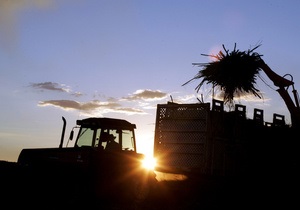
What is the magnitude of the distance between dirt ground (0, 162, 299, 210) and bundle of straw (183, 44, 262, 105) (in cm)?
411

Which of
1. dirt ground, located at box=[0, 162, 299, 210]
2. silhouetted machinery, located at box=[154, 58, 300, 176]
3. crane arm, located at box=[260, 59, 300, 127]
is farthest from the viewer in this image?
crane arm, located at box=[260, 59, 300, 127]

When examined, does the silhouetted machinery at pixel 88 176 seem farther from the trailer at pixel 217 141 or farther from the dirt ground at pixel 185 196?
the trailer at pixel 217 141

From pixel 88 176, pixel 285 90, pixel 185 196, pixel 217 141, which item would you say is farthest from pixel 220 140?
pixel 88 176

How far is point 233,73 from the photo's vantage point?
1148 cm

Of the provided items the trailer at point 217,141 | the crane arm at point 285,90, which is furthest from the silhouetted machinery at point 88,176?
the crane arm at point 285,90

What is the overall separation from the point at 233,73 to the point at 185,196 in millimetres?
5434

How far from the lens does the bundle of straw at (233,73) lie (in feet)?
37.7

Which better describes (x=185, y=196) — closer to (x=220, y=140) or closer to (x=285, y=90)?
(x=220, y=140)

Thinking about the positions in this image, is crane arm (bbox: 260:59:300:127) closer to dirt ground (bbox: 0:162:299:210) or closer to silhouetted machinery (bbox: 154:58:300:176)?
silhouetted machinery (bbox: 154:58:300:176)

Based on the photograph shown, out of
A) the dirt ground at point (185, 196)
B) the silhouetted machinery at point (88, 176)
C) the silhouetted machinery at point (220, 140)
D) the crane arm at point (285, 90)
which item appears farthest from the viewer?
the crane arm at point (285, 90)

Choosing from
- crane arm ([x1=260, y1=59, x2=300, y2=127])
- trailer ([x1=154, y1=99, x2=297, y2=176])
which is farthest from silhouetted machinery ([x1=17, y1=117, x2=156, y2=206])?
crane arm ([x1=260, y1=59, x2=300, y2=127])

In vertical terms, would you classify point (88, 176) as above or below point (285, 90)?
below

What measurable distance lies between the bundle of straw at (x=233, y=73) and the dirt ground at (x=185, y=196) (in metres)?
4.11

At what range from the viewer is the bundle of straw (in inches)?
452
